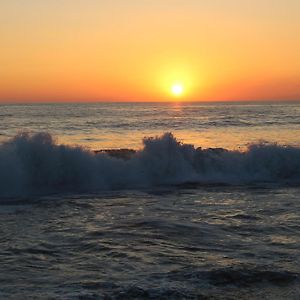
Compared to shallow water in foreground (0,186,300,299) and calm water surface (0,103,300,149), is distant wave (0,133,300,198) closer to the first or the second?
shallow water in foreground (0,186,300,299)

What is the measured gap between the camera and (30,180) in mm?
13508

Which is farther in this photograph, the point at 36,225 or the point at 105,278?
the point at 36,225

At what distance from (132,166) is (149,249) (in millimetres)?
8481

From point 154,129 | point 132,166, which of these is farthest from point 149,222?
point 154,129

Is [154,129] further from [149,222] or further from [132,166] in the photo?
[149,222]

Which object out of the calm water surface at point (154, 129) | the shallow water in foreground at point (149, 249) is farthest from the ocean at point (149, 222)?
the calm water surface at point (154, 129)

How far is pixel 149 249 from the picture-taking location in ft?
23.1

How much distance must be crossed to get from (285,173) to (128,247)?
10797mm

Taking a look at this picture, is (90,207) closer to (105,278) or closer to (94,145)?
(105,278)

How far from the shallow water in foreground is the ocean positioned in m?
0.02

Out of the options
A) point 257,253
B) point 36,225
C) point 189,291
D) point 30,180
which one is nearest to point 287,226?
point 257,253

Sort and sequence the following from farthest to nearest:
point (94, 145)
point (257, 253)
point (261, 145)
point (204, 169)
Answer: point (94, 145) < point (261, 145) < point (204, 169) < point (257, 253)

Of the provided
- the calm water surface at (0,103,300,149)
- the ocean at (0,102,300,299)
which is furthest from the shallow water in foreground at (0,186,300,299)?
the calm water surface at (0,103,300,149)

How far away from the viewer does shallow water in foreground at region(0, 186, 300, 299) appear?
550cm
